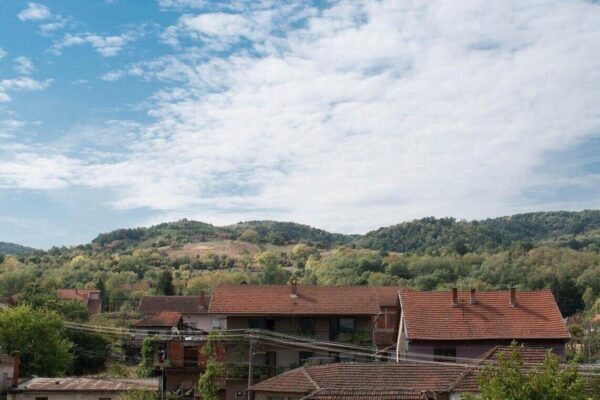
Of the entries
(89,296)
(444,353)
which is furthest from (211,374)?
(89,296)

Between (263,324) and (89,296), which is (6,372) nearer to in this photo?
(263,324)

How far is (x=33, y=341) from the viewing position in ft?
176

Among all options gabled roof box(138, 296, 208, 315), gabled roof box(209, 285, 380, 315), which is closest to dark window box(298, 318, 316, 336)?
gabled roof box(209, 285, 380, 315)

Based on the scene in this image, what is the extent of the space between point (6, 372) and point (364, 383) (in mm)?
21385

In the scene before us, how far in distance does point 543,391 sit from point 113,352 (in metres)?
58.1

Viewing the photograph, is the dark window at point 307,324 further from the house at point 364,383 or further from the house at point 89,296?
the house at point 89,296

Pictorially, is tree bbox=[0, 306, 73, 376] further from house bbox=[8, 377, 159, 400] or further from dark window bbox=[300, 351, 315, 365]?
dark window bbox=[300, 351, 315, 365]

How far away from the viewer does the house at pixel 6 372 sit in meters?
42.2

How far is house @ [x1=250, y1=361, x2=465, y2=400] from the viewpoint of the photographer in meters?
34.1

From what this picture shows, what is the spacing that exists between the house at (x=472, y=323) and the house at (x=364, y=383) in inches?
356

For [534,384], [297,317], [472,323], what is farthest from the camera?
[297,317]

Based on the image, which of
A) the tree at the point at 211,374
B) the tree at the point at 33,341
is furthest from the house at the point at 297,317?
the tree at the point at 33,341

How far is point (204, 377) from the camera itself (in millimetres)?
48938

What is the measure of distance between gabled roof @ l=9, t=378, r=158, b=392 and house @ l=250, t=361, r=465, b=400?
986 centimetres
